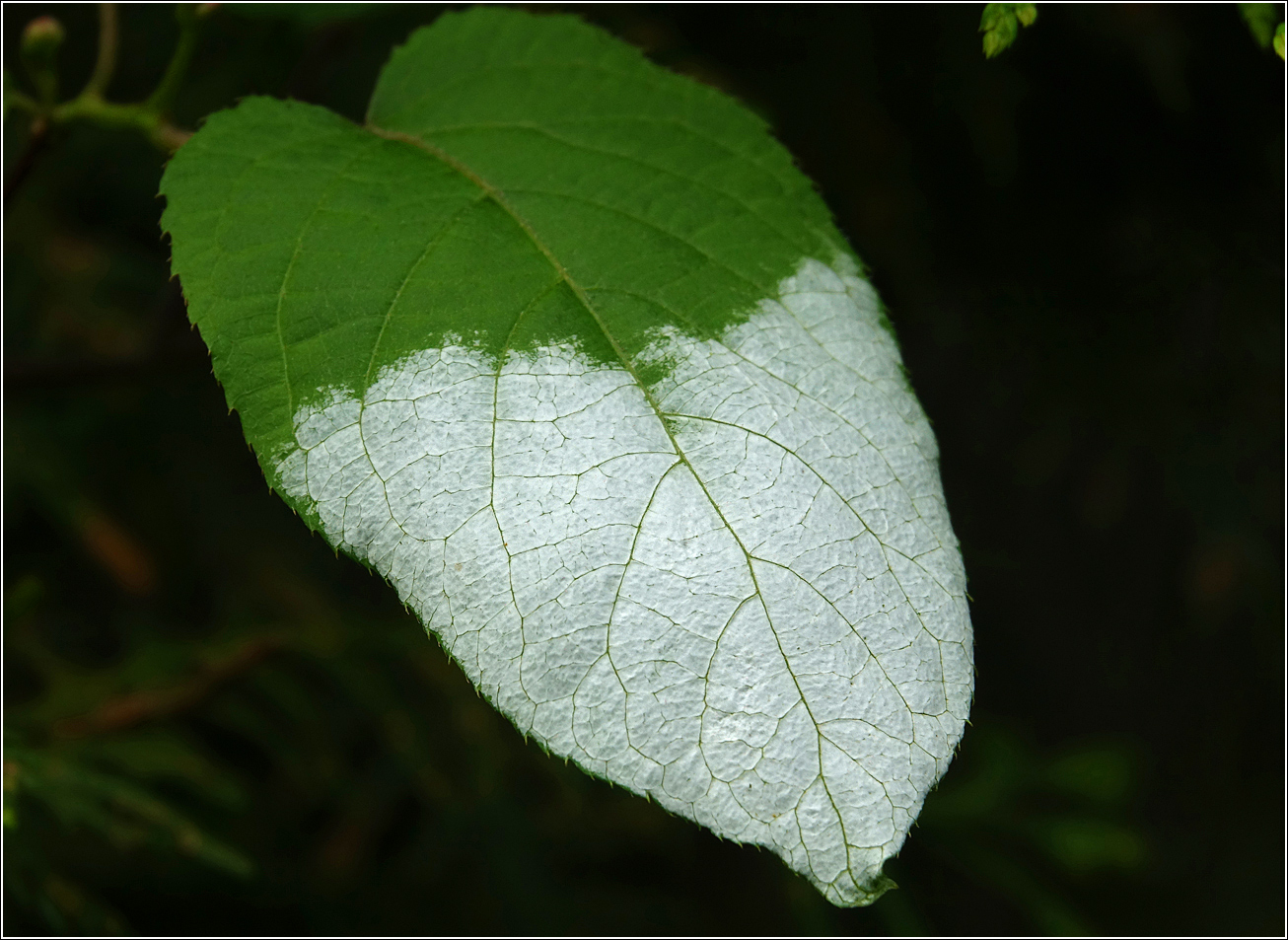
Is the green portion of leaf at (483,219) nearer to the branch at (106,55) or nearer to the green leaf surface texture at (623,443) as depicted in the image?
the green leaf surface texture at (623,443)

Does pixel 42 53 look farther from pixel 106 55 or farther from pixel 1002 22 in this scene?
pixel 1002 22

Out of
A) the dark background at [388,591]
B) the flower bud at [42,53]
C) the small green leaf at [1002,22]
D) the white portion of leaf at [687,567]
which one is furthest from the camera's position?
the dark background at [388,591]

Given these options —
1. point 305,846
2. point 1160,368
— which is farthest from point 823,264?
point 305,846

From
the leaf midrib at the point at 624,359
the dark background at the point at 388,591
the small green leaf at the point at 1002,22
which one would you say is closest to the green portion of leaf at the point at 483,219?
the leaf midrib at the point at 624,359

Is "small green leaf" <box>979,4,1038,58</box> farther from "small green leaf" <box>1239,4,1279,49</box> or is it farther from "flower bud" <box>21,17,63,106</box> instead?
"flower bud" <box>21,17,63,106</box>

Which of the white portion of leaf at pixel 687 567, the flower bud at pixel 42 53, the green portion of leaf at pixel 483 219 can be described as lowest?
the white portion of leaf at pixel 687 567

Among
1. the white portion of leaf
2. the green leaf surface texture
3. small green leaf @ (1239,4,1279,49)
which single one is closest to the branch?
the green leaf surface texture

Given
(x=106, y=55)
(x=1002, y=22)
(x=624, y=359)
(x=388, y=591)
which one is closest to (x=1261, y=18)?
(x=1002, y=22)

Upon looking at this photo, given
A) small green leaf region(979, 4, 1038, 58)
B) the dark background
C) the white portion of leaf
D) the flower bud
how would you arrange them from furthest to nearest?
1. the dark background
2. the flower bud
3. small green leaf region(979, 4, 1038, 58)
4. the white portion of leaf
